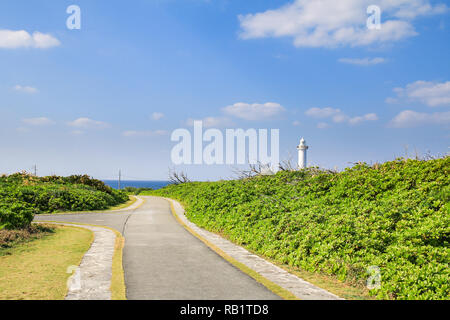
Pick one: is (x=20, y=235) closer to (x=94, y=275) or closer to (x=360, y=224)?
(x=94, y=275)

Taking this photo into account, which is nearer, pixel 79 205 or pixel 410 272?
pixel 410 272

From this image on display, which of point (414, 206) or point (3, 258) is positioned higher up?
point (414, 206)

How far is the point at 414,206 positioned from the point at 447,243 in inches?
94.6

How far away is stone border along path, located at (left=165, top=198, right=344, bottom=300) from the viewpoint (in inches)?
248

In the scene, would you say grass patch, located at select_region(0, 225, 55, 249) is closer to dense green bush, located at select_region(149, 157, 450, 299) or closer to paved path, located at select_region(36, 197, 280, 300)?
paved path, located at select_region(36, 197, 280, 300)

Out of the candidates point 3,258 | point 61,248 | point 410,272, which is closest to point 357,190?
point 410,272

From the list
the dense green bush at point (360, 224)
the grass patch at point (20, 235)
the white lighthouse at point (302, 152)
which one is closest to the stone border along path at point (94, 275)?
the grass patch at point (20, 235)

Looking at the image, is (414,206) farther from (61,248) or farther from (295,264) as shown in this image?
(61,248)

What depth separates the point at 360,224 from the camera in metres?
9.25

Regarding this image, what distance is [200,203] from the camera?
1916 cm

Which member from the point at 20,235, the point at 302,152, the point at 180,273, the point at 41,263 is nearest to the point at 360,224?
the point at 180,273

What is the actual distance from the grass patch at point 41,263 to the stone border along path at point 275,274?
3.92 m

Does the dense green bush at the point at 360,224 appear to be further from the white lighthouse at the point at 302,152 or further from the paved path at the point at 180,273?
the white lighthouse at the point at 302,152

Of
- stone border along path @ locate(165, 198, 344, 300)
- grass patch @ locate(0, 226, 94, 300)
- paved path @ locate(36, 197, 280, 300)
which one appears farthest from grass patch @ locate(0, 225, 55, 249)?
stone border along path @ locate(165, 198, 344, 300)
